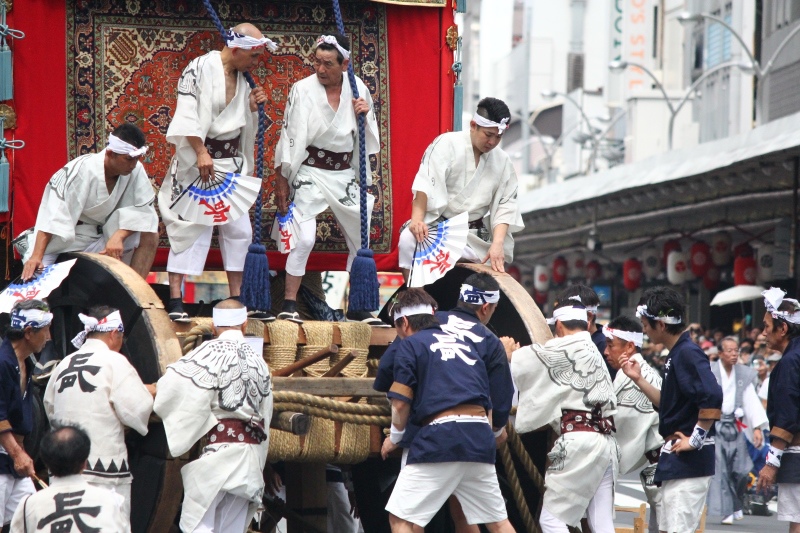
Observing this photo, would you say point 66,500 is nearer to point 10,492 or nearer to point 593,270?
point 10,492

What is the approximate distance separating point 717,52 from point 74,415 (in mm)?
26434

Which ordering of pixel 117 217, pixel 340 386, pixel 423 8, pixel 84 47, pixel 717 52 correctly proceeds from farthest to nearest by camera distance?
pixel 717 52, pixel 423 8, pixel 84 47, pixel 117 217, pixel 340 386

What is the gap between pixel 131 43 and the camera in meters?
8.21

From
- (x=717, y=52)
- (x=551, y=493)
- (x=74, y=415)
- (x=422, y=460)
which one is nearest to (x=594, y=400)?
(x=551, y=493)

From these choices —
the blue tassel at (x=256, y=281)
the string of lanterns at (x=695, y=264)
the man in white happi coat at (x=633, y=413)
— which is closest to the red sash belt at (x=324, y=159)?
the blue tassel at (x=256, y=281)

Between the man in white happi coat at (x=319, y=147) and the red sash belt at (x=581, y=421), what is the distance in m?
1.28

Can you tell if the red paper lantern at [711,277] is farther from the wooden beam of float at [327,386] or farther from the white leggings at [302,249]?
the wooden beam of float at [327,386]

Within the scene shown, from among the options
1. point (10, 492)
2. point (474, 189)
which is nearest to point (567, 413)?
point (474, 189)

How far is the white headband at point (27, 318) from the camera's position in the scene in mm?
6641

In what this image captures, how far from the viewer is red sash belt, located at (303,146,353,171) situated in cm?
789

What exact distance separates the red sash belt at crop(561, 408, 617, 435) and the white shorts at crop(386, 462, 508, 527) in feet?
2.40

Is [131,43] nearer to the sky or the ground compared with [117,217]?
nearer to the sky

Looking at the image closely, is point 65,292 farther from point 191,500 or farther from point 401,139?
point 401,139

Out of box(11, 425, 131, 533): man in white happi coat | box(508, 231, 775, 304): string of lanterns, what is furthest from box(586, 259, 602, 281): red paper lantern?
box(11, 425, 131, 533): man in white happi coat
